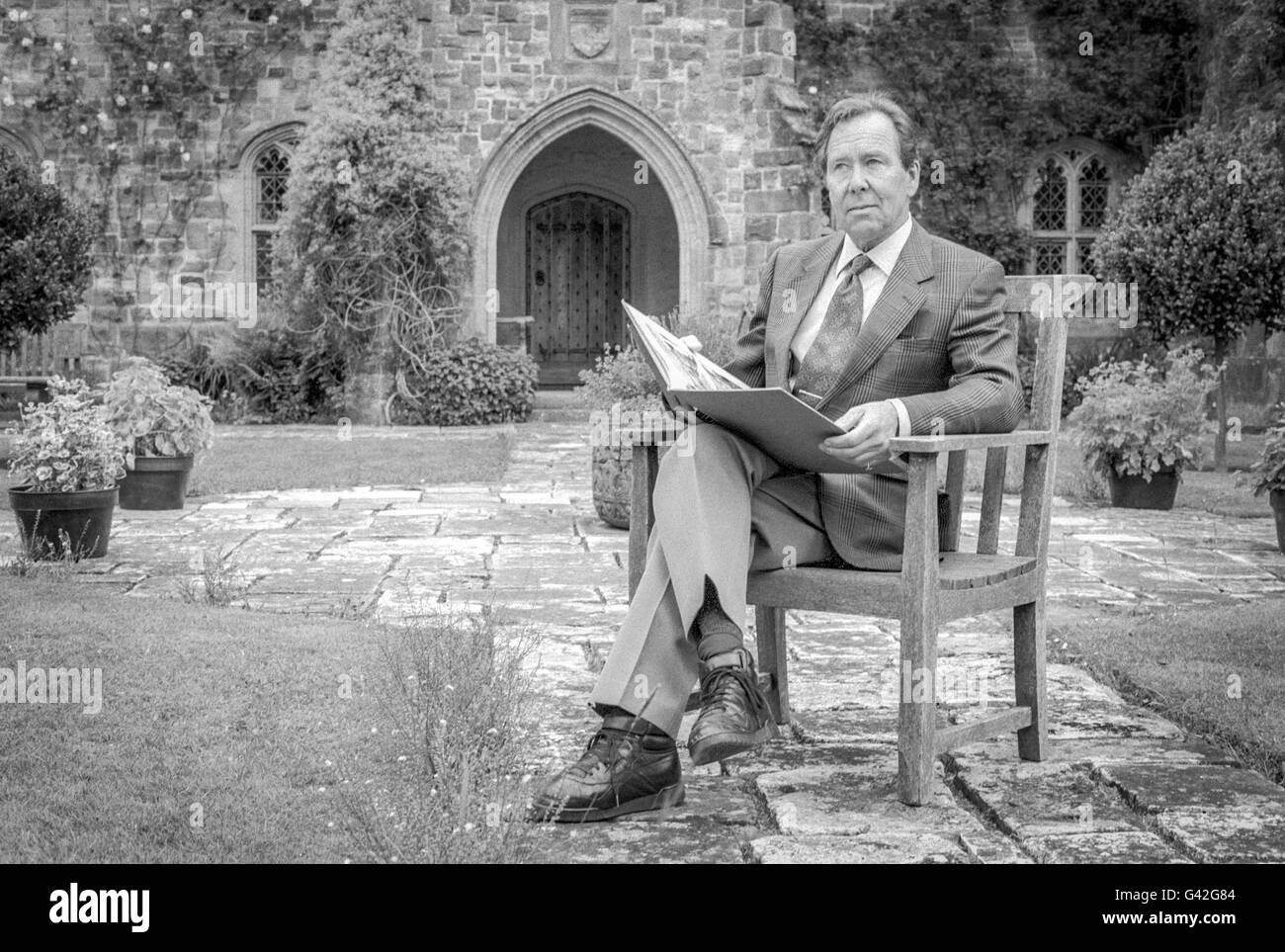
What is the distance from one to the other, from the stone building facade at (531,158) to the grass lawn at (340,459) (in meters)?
2.34

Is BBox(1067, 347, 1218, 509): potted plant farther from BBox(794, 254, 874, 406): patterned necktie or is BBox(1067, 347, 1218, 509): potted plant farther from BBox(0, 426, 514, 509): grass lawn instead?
BBox(794, 254, 874, 406): patterned necktie

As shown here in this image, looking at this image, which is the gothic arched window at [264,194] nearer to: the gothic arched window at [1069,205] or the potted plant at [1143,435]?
the gothic arched window at [1069,205]

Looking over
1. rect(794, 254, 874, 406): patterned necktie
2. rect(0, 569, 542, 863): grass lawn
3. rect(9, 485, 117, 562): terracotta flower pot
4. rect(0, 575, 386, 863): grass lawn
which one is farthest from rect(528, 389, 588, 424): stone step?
rect(794, 254, 874, 406): patterned necktie

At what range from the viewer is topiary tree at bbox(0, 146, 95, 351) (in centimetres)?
1135

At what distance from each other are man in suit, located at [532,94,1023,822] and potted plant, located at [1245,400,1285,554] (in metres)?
4.38

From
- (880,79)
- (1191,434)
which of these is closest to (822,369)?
(1191,434)

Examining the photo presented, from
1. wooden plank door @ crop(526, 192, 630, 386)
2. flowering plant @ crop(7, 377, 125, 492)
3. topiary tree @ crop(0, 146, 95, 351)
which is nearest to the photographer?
flowering plant @ crop(7, 377, 125, 492)

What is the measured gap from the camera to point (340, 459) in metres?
11.4

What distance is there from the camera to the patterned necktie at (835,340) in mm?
3779

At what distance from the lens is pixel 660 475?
3480 mm

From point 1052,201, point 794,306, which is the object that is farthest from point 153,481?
point 1052,201

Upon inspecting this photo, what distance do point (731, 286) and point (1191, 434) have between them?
6.51 meters

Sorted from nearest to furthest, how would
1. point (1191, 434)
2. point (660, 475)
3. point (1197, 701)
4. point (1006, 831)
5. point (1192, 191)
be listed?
point (1006, 831)
point (660, 475)
point (1197, 701)
point (1191, 434)
point (1192, 191)
